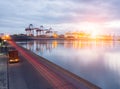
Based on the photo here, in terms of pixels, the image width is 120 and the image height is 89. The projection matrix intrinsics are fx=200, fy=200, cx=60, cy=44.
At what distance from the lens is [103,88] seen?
23656 millimetres

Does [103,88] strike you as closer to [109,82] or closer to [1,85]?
[109,82]

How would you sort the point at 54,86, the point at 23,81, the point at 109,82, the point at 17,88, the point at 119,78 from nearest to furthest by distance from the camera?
the point at 17,88
the point at 54,86
the point at 23,81
the point at 109,82
the point at 119,78

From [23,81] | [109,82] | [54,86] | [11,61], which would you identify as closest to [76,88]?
[54,86]

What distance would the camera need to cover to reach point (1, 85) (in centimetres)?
1500

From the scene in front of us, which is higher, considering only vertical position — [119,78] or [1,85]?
[1,85]

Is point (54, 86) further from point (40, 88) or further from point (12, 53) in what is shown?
point (12, 53)

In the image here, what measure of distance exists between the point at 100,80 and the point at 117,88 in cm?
408

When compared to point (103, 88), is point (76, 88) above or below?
above

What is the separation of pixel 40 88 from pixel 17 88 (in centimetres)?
169

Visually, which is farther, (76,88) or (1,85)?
(76,88)

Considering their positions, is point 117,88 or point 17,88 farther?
point 117,88

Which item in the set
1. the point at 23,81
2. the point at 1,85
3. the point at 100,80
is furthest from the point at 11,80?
the point at 100,80

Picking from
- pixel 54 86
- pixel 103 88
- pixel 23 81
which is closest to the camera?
pixel 54 86

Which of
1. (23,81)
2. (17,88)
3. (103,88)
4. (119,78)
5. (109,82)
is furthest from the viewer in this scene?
(119,78)
